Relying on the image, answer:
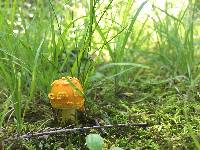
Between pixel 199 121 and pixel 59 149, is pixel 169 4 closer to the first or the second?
pixel 199 121

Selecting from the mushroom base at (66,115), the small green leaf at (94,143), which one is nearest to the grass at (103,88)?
the mushroom base at (66,115)

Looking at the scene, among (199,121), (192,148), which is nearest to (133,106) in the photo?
(199,121)

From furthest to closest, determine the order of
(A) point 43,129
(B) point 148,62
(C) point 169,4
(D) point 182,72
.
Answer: (B) point 148,62 < (C) point 169,4 < (D) point 182,72 < (A) point 43,129

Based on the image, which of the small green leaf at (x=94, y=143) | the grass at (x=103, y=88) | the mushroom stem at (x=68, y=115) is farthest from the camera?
the mushroom stem at (x=68, y=115)

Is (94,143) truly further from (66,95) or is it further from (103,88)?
(103,88)

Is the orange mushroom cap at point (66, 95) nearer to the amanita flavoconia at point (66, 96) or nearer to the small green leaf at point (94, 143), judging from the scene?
the amanita flavoconia at point (66, 96)

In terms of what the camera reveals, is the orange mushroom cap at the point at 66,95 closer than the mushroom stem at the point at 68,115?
Yes

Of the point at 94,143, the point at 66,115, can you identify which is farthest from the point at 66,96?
the point at 94,143

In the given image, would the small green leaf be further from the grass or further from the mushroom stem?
the mushroom stem

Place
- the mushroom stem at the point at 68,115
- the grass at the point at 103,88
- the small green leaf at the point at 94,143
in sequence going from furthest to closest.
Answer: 1. the mushroom stem at the point at 68,115
2. the grass at the point at 103,88
3. the small green leaf at the point at 94,143
